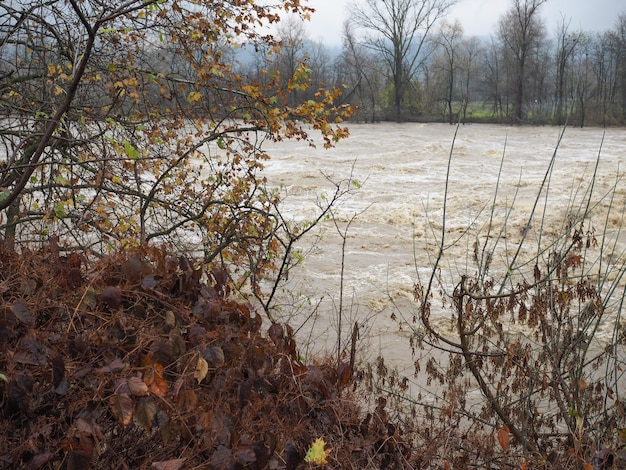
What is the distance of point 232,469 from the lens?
174 cm

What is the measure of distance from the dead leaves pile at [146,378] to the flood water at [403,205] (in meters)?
1.35

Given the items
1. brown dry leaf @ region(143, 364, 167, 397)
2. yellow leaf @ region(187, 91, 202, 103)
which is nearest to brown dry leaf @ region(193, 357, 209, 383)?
brown dry leaf @ region(143, 364, 167, 397)

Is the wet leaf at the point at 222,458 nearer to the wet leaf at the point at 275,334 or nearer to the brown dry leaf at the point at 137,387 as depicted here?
the brown dry leaf at the point at 137,387

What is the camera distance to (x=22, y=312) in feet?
6.23

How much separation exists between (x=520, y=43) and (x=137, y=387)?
155 feet

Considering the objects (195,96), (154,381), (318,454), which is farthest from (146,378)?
(195,96)

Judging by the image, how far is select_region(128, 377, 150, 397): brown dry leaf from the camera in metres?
1.67

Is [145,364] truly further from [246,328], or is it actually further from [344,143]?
[344,143]

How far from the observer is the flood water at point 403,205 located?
8.88 m

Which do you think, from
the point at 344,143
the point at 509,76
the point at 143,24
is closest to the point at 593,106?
the point at 509,76

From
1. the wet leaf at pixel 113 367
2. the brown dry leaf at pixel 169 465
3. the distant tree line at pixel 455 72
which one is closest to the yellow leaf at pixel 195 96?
the wet leaf at pixel 113 367

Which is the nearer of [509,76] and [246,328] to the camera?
[246,328]

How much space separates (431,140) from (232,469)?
32068mm

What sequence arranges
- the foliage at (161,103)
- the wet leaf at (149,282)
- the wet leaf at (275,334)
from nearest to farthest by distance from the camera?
1. the wet leaf at (149,282)
2. the wet leaf at (275,334)
3. the foliage at (161,103)
